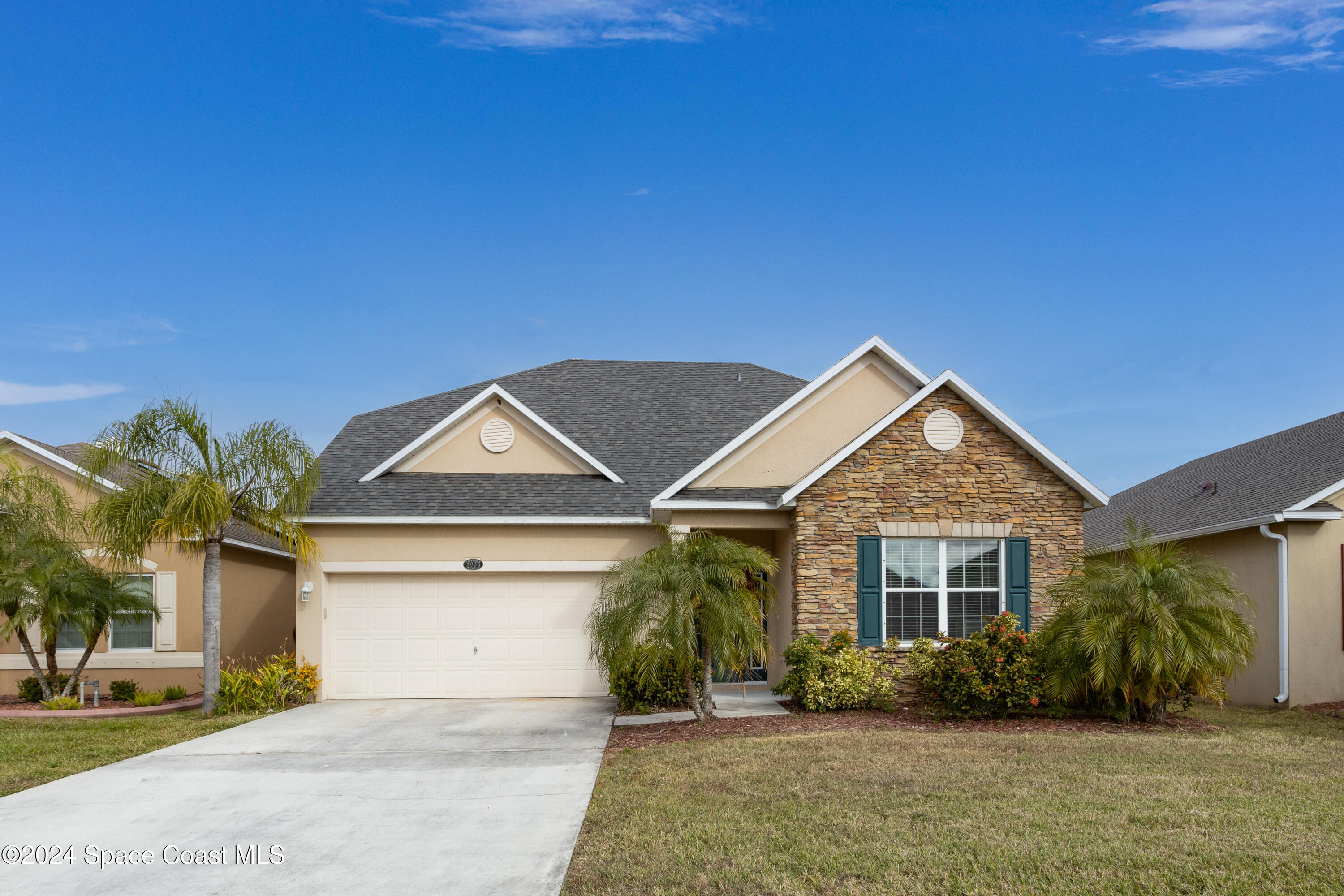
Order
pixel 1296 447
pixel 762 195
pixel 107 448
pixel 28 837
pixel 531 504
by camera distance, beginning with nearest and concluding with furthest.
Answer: pixel 28 837 → pixel 107 448 → pixel 531 504 → pixel 1296 447 → pixel 762 195

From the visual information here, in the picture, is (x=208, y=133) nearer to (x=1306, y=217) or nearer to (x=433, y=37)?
(x=433, y=37)

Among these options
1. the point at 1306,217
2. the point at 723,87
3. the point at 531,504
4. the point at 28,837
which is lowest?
the point at 28,837

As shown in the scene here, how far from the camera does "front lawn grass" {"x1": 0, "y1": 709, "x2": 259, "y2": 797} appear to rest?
9406 millimetres

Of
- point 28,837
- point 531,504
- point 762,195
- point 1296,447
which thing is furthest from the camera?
point 762,195

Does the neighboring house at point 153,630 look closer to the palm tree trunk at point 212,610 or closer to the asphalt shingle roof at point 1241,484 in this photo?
the palm tree trunk at point 212,610

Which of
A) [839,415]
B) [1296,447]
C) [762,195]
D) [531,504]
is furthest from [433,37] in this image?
[1296,447]

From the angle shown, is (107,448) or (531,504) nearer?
(107,448)

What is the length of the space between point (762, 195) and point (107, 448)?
1309 centimetres

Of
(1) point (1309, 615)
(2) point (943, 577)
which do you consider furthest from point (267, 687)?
(1) point (1309, 615)

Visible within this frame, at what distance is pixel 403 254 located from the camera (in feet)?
64.8

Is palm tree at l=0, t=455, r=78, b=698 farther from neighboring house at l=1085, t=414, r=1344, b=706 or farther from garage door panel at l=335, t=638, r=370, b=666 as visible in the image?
neighboring house at l=1085, t=414, r=1344, b=706

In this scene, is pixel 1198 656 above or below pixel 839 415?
below

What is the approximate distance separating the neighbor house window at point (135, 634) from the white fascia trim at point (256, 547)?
66.9 inches

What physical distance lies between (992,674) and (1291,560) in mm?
6037
